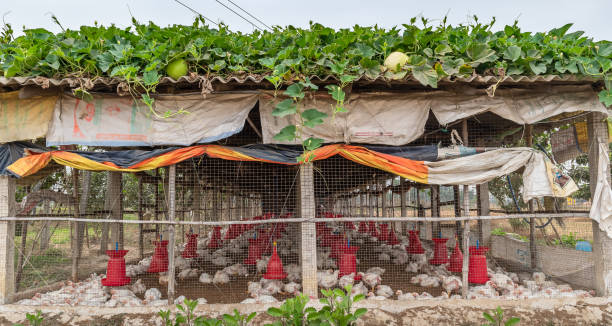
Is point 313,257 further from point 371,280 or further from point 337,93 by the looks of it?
point 337,93

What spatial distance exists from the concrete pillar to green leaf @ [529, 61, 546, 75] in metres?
1.34

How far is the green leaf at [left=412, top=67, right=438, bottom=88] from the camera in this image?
176 inches

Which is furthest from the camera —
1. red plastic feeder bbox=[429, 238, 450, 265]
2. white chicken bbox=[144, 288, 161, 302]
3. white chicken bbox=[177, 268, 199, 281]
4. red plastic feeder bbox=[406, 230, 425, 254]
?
red plastic feeder bbox=[406, 230, 425, 254]

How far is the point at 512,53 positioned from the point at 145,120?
505 cm

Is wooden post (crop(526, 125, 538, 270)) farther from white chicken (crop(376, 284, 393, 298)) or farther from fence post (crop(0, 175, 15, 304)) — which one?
fence post (crop(0, 175, 15, 304))

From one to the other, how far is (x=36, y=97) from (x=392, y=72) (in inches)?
193

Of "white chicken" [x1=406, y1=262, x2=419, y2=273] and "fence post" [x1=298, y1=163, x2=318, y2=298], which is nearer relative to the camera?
"fence post" [x1=298, y1=163, x2=318, y2=298]

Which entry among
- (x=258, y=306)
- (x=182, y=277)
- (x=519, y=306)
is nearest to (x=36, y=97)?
(x=182, y=277)

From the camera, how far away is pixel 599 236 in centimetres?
501

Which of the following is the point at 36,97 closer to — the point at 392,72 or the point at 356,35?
the point at 356,35

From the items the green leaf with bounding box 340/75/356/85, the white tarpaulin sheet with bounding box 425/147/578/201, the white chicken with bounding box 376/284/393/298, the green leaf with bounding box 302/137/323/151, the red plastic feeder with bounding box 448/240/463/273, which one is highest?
the green leaf with bounding box 340/75/356/85

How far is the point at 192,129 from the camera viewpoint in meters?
4.94

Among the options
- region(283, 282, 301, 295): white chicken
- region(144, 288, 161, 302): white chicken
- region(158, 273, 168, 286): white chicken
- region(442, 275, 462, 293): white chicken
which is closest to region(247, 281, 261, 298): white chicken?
region(283, 282, 301, 295): white chicken

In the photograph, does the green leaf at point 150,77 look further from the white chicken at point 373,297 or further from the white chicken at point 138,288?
the white chicken at point 373,297
